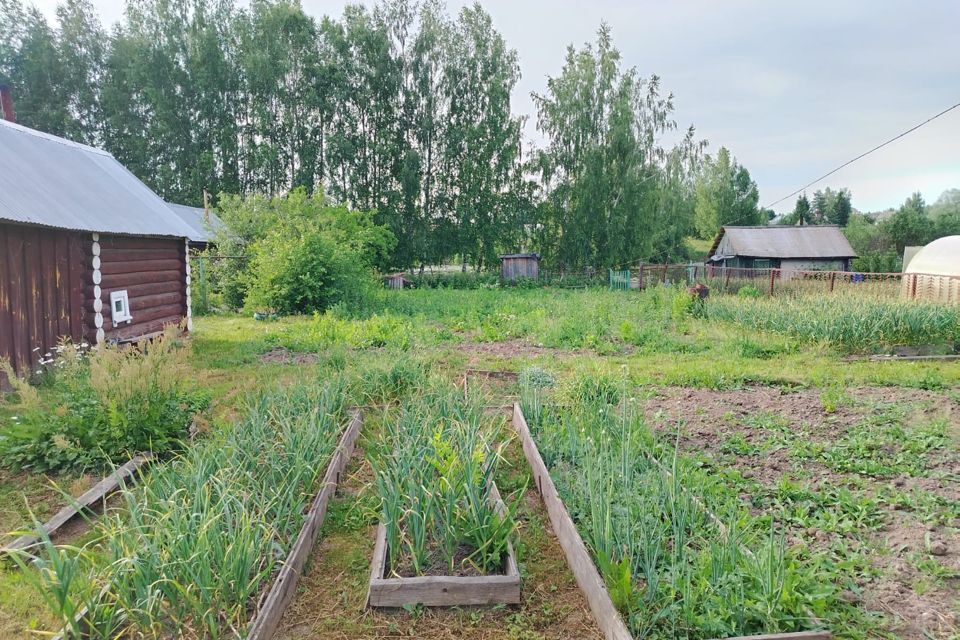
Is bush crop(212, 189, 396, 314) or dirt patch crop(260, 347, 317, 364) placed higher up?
bush crop(212, 189, 396, 314)

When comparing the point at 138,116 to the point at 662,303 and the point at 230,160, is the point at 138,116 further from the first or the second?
the point at 662,303

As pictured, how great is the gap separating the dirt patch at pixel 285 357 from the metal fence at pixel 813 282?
10.3m

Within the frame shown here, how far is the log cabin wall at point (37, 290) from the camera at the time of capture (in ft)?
21.0

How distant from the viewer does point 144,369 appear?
4.63 meters

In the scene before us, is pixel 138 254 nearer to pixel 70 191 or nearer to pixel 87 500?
pixel 70 191

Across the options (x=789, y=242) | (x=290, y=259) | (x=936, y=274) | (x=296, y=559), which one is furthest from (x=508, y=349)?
(x=789, y=242)

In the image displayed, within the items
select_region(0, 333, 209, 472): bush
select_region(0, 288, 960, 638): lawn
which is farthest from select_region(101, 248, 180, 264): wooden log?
select_region(0, 333, 209, 472): bush

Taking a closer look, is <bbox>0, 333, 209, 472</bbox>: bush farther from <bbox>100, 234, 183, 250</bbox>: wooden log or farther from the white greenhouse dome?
the white greenhouse dome

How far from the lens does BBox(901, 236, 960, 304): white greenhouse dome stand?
13505 mm

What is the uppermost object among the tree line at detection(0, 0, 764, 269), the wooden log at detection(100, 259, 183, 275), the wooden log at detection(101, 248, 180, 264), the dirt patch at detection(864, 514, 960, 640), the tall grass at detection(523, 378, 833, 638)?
the tree line at detection(0, 0, 764, 269)

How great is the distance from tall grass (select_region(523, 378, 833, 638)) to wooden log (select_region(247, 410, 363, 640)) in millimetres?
1457

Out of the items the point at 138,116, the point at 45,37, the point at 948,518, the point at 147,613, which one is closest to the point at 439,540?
the point at 147,613

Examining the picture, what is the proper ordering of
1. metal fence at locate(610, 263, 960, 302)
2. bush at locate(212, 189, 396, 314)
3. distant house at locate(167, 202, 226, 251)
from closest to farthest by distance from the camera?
metal fence at locate(610, 263, 960, 302) → bush at locate(212, 189, 396, 314) → distant house at locate(167, 202, 226, 251)

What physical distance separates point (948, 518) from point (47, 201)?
29.3 feet
